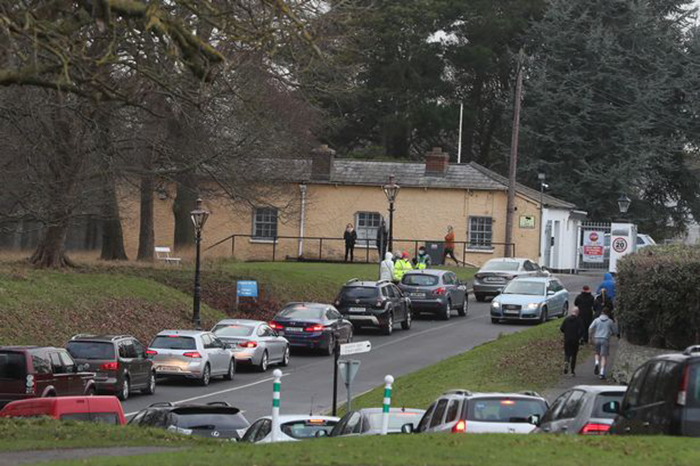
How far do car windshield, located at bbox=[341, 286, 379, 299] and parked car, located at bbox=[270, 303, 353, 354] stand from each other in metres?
3.12

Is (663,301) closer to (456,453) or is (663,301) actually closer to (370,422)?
(370,422)

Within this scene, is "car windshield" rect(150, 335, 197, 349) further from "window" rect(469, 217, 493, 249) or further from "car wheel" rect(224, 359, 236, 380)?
"window" rect(469, 217, 493, 249)

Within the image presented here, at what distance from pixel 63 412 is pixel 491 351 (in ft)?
49.6

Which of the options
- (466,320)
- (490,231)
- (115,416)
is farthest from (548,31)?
(115,416)

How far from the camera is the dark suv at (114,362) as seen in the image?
29469 millimetres

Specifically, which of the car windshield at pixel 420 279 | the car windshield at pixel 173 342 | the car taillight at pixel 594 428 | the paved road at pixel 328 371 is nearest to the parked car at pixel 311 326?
the paved road at pixel 328 371

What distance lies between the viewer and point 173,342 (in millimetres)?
33094

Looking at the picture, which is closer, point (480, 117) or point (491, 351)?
point (491, 351)

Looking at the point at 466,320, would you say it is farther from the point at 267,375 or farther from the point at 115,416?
Answer: the point at 115,416

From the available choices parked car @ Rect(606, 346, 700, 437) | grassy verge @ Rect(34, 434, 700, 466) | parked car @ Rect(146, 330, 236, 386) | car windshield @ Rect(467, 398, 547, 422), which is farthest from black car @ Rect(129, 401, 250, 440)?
parked car @ Rect(146, 330, 236, 386)

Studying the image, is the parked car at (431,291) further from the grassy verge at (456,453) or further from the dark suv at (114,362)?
the grassy verge at (456,453)

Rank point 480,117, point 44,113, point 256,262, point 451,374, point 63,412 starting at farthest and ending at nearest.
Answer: point 480,117 < point 256,262 < point 44,113 < point 451,374 < point 63,412

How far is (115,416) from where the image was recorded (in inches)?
834

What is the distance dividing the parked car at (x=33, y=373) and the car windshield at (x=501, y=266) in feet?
86.0
